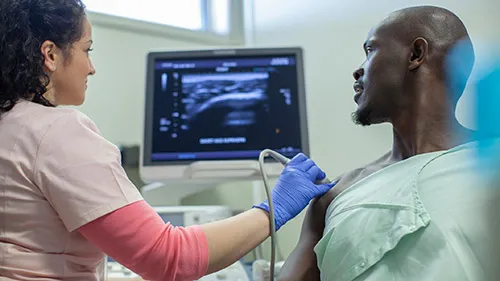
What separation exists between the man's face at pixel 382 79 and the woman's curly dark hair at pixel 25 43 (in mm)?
685

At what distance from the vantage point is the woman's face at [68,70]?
1170 mm

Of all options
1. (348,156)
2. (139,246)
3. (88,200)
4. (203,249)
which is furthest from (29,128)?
(348,156)

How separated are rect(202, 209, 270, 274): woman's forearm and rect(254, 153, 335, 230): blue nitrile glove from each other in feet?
0.13

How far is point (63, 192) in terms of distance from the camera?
101 cm

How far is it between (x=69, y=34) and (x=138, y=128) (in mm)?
1478

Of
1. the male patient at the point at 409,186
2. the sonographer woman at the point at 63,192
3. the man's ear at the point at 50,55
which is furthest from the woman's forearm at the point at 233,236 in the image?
the man's ear at the point at 50,55

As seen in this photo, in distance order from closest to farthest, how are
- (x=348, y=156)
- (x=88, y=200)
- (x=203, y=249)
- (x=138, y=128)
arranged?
(x=88, y=200), (x=203, y=249), (x=348, y=156), (x=138, y=128)

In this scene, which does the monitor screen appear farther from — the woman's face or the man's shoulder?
the woman's face

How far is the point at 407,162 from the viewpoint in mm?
1159

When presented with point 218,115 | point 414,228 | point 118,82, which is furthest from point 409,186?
point 118,82

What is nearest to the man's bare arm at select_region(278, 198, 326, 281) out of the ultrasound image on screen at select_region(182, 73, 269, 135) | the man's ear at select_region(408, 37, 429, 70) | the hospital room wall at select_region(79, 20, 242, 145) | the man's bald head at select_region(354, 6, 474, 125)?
the man's bald head at select_region(354, 6, 474, 125)

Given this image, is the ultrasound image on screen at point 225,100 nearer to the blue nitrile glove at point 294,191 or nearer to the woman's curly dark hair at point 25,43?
the blue nitrile glove at point 294,191

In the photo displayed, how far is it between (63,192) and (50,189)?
3 centimetres

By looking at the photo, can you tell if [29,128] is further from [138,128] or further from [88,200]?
[138,128]
